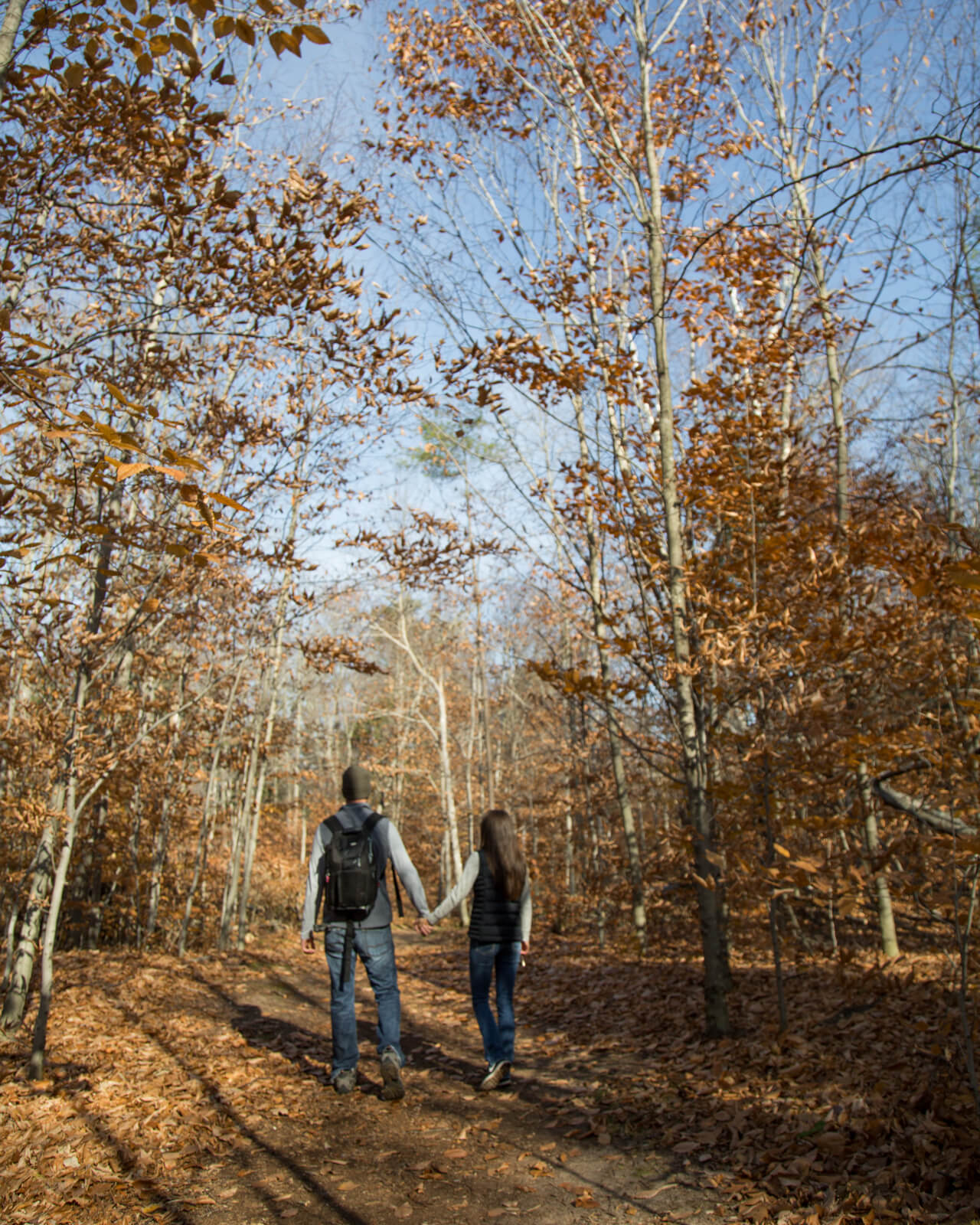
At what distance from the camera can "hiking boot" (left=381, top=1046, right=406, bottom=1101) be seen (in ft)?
14.3

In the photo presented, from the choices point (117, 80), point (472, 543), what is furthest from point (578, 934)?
point (117, 80)

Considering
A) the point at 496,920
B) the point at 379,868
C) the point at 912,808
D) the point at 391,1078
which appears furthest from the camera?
the point at 912,808

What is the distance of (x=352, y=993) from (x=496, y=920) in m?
0.98

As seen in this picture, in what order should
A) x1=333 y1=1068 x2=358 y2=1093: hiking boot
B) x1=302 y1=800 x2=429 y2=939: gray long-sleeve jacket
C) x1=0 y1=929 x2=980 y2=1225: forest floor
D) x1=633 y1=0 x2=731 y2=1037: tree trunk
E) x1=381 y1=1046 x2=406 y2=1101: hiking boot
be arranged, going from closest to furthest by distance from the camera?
x1=0 y1=929 x2=980 y2=1225: forest floor < x1=381 y1=1046 x2=406 y2=1101: hiking boot < x1=333 y1=1068 x2=358 y2=1093: hiking boot < x1=302 y1=800 x2=429 y2=939: gray long-sleeve jacket < x1=633 y1=0 x2=731 y2=1037: tree trunk

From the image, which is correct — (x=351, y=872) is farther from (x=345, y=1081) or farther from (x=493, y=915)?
(x=345, y=1081)

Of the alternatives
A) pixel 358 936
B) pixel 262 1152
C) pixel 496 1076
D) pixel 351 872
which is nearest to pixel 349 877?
pixel 351 872

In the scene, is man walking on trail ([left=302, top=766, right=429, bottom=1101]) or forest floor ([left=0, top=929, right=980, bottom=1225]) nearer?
forest floor ([left=0, top=929, right=980, bottom=1225])

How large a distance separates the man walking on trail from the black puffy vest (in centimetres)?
41

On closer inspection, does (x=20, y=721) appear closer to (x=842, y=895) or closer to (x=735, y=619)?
Result: (x=735, y=619)

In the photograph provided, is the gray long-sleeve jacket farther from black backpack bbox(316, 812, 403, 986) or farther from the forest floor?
the forest floor

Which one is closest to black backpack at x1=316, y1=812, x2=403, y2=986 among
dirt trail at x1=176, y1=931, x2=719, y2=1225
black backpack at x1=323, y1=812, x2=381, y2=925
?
black backpack at x1=323, y1=812, x2=381, y2=925

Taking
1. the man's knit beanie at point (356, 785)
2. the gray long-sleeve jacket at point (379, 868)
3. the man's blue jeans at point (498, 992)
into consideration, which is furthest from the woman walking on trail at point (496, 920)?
the man's knit beanie at point (356, 785)

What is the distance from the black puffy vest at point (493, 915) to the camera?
16.0ft

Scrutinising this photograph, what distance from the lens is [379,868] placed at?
471 cm
